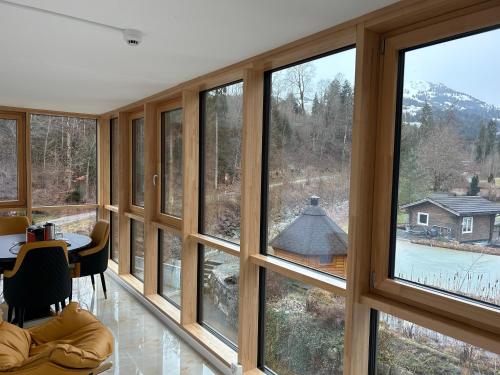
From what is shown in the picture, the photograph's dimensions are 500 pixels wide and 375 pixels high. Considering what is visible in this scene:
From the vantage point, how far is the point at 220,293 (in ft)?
11.6

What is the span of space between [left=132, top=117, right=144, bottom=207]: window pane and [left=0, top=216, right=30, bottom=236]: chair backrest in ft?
4.60

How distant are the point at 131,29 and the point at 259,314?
2.14m

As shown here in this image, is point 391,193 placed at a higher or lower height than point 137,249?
higher

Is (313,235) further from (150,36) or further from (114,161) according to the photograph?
(114,161)

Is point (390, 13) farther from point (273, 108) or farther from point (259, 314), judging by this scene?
Answer: point (259, 314)

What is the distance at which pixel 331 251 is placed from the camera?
2383mm

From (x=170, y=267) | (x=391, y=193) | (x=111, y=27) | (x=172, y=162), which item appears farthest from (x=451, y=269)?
(x=170, y=267)

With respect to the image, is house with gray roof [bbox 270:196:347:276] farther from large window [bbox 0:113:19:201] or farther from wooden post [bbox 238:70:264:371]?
large window [bbox 0:113:19:201]

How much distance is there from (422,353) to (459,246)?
0.61 metres

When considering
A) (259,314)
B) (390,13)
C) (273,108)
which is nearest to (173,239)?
(259,314)

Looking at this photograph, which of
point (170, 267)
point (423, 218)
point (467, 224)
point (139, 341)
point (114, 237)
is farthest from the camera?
point (114, 237)

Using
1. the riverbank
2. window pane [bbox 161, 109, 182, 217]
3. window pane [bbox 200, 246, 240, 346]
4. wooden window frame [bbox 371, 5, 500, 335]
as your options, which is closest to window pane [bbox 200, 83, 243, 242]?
window pane [bbox 200, 246, 240, 346]

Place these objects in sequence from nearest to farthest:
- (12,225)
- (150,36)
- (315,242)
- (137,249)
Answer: (150,36) → (315,242) → (12,225) → (137,249)

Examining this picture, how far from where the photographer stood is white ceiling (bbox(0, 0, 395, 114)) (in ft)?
6.07
